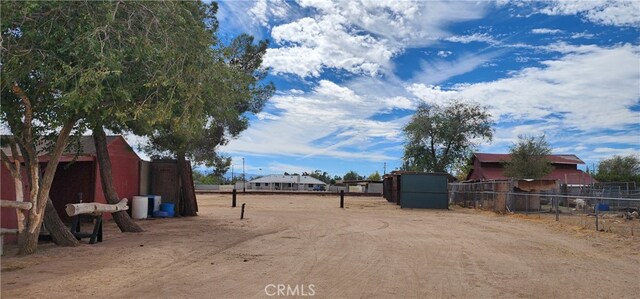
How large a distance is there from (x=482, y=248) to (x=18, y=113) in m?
10.6

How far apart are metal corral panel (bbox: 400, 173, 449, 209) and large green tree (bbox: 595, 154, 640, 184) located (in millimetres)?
37540

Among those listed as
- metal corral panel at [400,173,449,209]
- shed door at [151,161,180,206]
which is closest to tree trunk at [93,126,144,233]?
shed door at [151,161,180,206]

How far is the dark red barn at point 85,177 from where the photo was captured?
44.1ft

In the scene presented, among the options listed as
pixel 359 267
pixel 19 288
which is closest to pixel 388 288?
pixel 359 267

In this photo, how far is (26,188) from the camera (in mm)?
13516

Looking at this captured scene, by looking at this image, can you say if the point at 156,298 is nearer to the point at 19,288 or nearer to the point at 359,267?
the point at 19,288

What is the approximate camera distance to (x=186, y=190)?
22172 mm

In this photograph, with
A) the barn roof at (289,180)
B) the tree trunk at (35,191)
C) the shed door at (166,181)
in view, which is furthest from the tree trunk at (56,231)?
the barn roof at (289,180)

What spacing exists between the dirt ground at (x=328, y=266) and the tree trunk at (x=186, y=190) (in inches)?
276

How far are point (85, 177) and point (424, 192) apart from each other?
21.2 m

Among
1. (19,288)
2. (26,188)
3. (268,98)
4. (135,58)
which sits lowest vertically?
(19,288)

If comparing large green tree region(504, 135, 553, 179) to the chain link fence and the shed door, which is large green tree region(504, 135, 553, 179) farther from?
the shed door

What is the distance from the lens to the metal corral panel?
3234cm

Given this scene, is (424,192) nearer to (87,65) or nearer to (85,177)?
(85,177)
